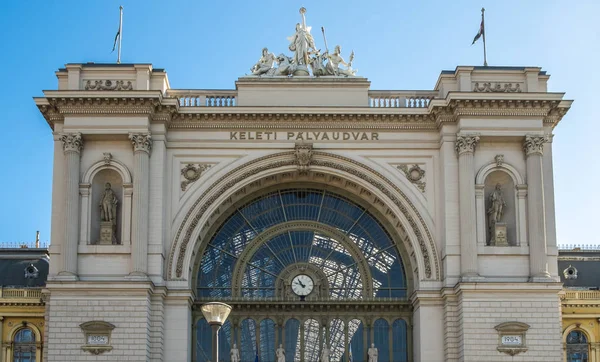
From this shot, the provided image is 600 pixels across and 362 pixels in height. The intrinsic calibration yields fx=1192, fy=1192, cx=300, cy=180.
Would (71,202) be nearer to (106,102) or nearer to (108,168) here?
(108,168)

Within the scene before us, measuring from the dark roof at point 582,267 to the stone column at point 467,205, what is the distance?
12.6 m

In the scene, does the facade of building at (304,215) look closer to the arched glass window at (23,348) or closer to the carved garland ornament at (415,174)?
the carved garland ornament at (415,174)

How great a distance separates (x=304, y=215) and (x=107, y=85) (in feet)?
34.5

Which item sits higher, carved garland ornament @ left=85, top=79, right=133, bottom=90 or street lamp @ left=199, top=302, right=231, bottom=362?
carved garland ornament @ left=85, top=79, right=133, bottom=90

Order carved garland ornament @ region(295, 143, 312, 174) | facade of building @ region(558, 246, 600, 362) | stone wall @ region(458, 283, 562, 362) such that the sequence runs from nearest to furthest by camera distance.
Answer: stone wall @ region(458, 283, 562, 362)
carved garland ornament @ region(295, 143, 312, 174)
facade of building @ region(558, 246, 600, 362)

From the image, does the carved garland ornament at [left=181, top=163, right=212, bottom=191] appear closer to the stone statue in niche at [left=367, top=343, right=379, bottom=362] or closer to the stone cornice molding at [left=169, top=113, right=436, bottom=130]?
the stone cornice molding at [left=169, top=113, right=436, bottom=130]

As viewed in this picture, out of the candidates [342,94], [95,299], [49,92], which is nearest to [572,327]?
[342,94]

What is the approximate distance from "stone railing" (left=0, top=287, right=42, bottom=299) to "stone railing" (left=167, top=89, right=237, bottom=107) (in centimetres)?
1275

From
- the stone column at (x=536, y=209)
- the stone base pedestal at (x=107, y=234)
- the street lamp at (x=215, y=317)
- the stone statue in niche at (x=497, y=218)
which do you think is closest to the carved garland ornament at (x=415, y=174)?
the stone statue in niche at (x=497, y=218)

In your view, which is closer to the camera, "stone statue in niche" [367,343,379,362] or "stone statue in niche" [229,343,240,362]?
"stone statue in niche" [229,343,240,362]


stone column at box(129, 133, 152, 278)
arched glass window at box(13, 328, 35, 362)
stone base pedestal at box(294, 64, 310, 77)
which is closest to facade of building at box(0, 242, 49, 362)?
arched glass window at box(13, 328, 35, 362)

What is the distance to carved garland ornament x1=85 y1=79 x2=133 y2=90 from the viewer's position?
51844 mm

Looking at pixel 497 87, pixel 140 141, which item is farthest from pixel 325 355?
pixel 497 87

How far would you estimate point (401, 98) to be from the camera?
176 feet
